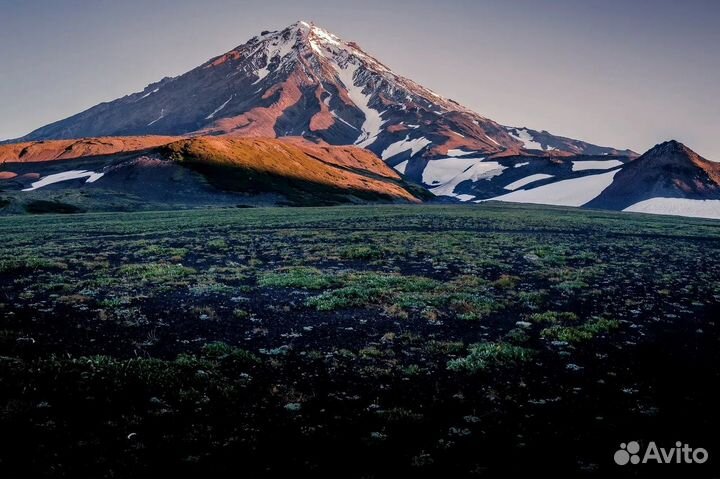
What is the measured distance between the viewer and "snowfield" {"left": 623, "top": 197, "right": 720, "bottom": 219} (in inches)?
6814

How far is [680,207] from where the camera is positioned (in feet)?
593

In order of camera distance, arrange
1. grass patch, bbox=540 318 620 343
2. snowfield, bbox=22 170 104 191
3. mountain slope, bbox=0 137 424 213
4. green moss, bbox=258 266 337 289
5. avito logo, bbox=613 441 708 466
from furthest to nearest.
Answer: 1. snowfield, bbox=22 170 104 191
2. mountain slope, bbox=0 137 424 213
3. green moss, bbox=258 266 337 289
4. grass patch, bbox=540 318 620 343
5. avito logo, bbox=613 441 708 466

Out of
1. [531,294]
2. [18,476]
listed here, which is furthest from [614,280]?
[18,476]

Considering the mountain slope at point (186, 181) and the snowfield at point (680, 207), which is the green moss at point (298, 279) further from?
the snowfield at point (680, 207)

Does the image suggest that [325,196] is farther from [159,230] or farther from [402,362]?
[402,362]

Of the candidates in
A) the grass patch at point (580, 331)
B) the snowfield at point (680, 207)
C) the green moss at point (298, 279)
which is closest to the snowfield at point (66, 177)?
the green moss at point (298, 279)

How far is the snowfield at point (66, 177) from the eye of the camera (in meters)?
162

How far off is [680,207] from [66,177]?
239 metres

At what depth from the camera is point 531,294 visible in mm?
21672

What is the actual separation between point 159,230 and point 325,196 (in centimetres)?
11132

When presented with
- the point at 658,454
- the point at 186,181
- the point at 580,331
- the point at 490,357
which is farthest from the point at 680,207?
the point at 658,454

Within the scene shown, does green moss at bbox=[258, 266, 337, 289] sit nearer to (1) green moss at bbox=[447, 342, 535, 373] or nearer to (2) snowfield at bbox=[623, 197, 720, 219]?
(1) green moss at bbox=[447, 342, 535, 373]

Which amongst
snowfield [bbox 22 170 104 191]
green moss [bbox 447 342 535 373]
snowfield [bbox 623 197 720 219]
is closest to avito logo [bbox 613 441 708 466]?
green moss [bbox 447 342 535 373]

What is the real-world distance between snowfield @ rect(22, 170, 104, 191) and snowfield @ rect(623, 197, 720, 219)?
8329 inches
